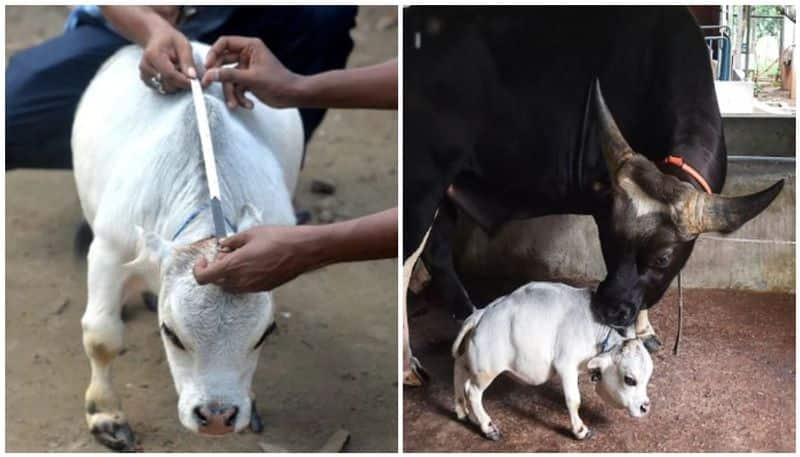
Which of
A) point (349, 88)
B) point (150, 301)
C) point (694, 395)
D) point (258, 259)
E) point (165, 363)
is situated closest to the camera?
point (258, 259)

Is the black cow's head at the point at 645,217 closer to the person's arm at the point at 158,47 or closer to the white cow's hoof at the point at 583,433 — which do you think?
the white cow's hoof at the point at 583,433

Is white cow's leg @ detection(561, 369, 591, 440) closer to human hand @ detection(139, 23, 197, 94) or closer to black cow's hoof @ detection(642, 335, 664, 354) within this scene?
black cow's hoof @ detection(642, 335, 664, 354)

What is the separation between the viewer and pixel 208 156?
8.86 ft

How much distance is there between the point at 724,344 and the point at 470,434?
0.62 m

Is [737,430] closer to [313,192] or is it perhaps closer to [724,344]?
[724,344]

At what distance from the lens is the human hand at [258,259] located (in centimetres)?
241

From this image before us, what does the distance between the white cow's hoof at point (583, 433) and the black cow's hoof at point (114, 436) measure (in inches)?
45.2

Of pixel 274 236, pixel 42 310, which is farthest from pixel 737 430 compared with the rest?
pixel 42 310

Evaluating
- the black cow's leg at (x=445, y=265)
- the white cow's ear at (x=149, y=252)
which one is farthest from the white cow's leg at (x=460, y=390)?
the white cow's ear at (x=149, y=252)

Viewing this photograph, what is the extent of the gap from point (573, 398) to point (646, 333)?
22 cm

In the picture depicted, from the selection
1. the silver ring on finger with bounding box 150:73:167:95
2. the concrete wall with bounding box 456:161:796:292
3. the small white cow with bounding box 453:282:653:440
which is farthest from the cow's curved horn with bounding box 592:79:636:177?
the silver ring on finger with bounding box 150:73:167:95

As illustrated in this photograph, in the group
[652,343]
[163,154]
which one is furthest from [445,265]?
[163,154]

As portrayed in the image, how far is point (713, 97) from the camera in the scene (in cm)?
261

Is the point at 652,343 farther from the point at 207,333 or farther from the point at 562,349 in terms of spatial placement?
the point at 207,333
